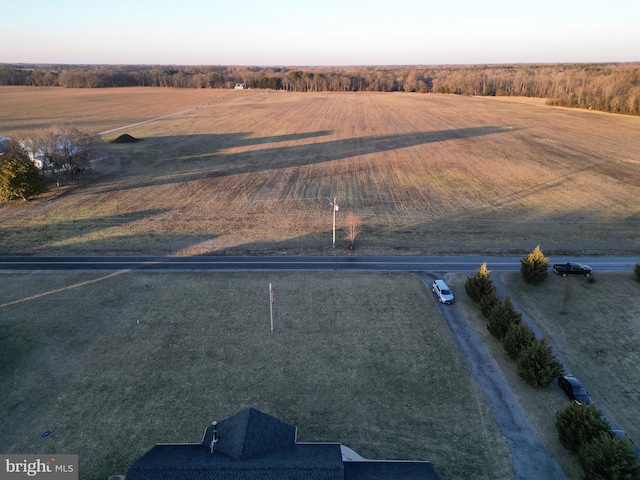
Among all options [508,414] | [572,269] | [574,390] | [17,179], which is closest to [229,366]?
[508,414]

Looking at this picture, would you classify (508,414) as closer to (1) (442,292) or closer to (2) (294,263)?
(1) (442,292)

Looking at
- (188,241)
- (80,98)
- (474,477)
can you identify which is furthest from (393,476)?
(80,98)

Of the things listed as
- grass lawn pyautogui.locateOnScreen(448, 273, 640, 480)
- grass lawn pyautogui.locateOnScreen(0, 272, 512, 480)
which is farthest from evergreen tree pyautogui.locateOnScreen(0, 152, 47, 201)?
grass lawn pyautogui.locateOnScreen(448, 273, 640, 480)

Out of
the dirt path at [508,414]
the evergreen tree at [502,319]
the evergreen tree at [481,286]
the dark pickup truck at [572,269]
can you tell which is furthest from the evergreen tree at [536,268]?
the dirt path at [508,414]

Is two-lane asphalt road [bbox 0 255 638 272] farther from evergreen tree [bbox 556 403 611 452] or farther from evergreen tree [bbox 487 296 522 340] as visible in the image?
evergreen tree [bbox 556 403 611 452]

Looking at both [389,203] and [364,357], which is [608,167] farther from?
[364,357]

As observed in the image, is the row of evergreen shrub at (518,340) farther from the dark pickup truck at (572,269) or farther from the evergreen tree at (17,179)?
the evergreen tree at (17,179)
